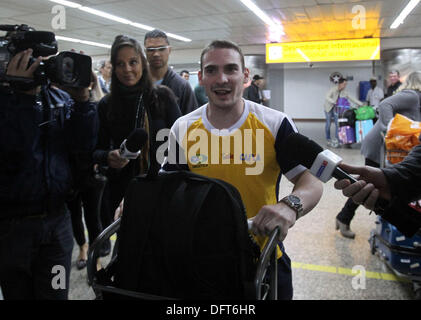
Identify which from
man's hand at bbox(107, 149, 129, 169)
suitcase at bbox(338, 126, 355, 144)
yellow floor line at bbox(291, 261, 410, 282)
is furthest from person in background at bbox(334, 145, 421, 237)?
suitcase at bbox(338, 126, 355, 144)

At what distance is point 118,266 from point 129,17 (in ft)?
28.5

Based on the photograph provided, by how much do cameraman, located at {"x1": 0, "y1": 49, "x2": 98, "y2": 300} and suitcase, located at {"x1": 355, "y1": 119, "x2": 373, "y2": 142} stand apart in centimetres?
840

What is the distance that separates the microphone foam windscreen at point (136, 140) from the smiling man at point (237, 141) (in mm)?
154

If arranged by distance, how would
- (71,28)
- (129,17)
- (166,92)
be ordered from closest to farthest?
(166,92), (129,17), (71,28)

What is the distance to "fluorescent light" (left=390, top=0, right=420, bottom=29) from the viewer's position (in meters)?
7.47

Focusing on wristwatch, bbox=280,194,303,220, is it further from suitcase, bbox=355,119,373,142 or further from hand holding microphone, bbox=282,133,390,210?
suitcase, bbox=355,119,373,142

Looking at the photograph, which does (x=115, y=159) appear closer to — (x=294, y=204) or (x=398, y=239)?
(x=294, y=204)

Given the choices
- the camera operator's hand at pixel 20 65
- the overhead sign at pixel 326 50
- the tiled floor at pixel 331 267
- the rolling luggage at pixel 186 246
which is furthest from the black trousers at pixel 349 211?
the overhead sign at pixel 326 50

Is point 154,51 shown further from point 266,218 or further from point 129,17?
point 129,17

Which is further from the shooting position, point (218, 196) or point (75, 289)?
point (75, 289)

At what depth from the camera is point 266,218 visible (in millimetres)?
978

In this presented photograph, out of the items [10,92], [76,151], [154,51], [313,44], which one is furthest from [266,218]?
[313,44]

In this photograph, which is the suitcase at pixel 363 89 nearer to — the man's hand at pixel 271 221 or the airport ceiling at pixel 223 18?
the airport ceiling at pixel 223 18

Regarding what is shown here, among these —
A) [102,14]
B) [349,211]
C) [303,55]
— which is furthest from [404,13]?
[102,14]
